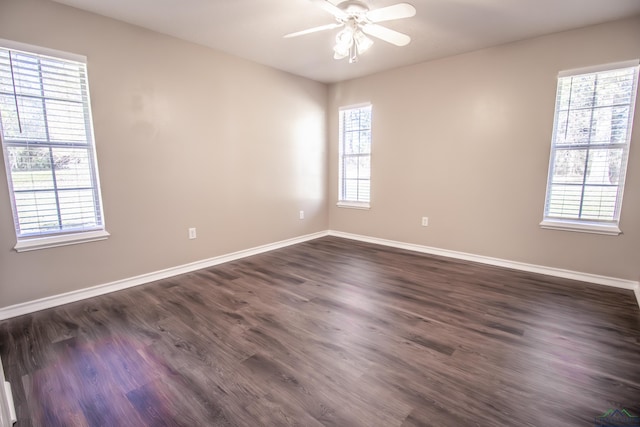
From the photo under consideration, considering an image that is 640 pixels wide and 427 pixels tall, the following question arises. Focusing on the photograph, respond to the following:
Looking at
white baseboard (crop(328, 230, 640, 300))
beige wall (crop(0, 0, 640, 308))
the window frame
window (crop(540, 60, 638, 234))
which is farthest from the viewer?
the window frame

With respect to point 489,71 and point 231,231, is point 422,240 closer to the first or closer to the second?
point 489,71

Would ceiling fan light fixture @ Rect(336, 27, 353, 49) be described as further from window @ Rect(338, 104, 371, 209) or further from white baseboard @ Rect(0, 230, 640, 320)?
white baseboard @ Rect(0, 230, 640, 320)

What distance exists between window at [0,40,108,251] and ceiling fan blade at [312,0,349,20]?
215 centimetres

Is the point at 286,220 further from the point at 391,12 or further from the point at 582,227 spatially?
the point at 582,227

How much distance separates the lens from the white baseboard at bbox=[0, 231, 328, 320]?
2.52 meters

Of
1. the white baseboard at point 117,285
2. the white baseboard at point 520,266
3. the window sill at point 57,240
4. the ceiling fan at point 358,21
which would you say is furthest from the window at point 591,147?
the window sill at point 57,240

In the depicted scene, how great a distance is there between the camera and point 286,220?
467cm

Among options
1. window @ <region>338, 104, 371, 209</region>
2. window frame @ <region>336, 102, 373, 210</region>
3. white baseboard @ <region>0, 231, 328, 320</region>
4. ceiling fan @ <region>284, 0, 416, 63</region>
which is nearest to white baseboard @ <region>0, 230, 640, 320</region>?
white baseboard @ <region>0, 231, 328, 320</region>

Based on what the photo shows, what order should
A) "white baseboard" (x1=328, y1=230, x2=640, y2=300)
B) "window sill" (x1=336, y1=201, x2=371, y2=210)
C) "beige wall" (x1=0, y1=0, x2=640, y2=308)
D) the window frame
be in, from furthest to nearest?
"window sill" (x1=336, y1=201, x2=371, y2=210) < the window frame < "white baseboard" (x1=328, y1=230, x2=640, y2=300) < "beige wall" (x1=0, y1=0, x2=640, y2=308)

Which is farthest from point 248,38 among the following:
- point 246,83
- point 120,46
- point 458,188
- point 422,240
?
point 422,240

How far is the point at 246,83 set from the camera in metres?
A: 3.91

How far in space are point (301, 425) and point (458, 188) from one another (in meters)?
3.38

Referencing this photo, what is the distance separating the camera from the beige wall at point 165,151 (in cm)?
257

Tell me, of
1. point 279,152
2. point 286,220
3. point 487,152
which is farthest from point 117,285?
point 487,152
